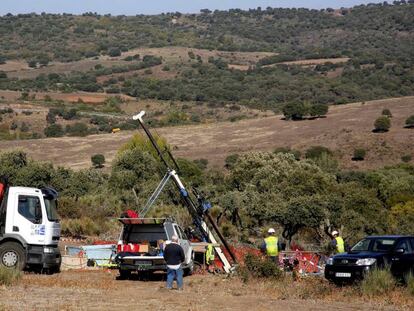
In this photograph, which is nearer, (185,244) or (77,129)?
(185,244)

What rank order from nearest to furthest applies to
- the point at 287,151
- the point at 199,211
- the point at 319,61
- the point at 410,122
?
1. the point at 199,211
2. the point at 287,151
3. the point at 410,122
4. the point at 319,61

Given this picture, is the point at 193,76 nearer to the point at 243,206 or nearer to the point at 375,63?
the point at 375,63

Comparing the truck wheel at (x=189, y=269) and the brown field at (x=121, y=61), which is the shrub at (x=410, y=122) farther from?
the brown field at (x=121, y=61)

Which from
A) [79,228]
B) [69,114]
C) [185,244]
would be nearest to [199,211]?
[185,244]

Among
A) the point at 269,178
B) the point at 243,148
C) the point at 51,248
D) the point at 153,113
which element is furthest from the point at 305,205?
the point at 153,113

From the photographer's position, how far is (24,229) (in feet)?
71.2

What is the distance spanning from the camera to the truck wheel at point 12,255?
70.7ft

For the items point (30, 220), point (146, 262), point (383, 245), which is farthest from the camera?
point (30, 220)

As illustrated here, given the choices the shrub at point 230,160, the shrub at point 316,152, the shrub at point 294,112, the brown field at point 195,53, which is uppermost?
the brown field at point 195,53

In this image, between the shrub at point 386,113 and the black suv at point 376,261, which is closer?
the black suv at point 376,261

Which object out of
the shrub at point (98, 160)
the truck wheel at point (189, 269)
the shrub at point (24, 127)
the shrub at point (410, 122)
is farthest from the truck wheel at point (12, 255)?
the shrub at point (24, 127)

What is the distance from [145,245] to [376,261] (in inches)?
239

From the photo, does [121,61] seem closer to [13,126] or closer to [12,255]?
[13,126]

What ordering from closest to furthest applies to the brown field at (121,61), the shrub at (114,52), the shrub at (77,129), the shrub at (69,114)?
the shrub at (77,129)
the shrub at (69,114)
the brown field at (121,61)
the shrub at (114,52)
